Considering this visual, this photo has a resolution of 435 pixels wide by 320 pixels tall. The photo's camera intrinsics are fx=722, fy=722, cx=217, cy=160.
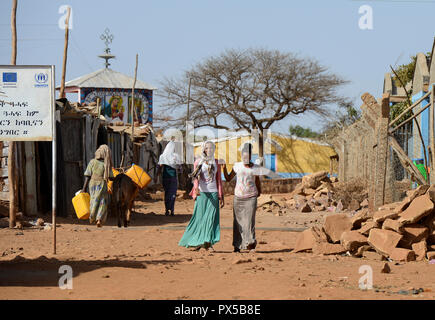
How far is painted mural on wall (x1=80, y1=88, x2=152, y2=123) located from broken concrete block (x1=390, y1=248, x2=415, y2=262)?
3107 cm

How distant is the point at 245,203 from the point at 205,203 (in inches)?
22.7

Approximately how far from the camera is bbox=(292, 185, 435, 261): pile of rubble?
946 centimetres

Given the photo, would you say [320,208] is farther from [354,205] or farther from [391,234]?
[391,234]

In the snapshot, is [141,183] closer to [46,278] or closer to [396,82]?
[46,278]

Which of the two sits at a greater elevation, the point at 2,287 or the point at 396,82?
the point at 396,82

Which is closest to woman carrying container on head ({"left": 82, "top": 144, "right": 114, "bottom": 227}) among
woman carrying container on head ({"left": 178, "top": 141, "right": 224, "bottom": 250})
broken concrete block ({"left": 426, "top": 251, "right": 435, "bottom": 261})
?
woman carrying container on head ({"left": 178, "top": 141, "right": 224, "bottom": 250})

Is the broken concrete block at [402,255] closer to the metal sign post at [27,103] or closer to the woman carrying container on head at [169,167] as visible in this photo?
the metal sign post at [27,103]

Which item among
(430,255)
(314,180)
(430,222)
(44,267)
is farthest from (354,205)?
(44,267)

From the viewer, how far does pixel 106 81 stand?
40.8 meters

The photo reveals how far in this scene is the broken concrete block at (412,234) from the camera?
9594 mm

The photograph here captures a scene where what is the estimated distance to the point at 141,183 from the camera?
46.1ft

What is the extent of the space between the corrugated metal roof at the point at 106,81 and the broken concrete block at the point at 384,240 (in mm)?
31073
